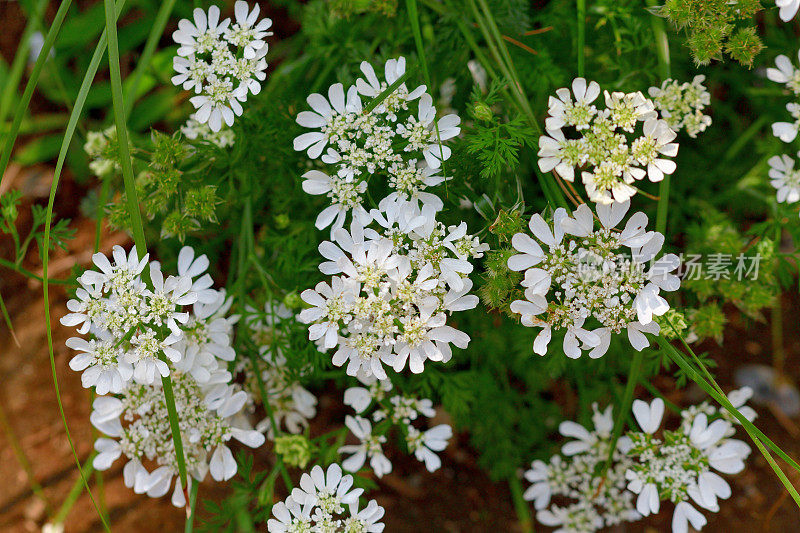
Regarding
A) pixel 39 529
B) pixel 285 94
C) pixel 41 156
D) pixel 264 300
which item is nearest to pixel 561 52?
pixel 285 94

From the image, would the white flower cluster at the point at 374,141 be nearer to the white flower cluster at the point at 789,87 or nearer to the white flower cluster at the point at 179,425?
the white flower cluster at the point at 179,425

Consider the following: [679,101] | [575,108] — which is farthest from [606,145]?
[679,101]

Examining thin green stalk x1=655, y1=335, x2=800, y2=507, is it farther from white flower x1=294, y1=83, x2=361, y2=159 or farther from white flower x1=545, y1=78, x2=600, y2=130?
white flower x1=294, y1=83, x2=361, y2=159

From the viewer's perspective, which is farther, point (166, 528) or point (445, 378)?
point (166, 528)

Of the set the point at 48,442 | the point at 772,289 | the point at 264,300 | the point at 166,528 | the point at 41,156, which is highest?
the point at 41,156

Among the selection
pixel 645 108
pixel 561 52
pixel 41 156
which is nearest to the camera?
pixel 645 108

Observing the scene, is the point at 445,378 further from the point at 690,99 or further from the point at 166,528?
the point at 166,528

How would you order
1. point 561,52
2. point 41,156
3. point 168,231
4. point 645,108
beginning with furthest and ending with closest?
1. point 41,156
2. point 561,52
3. point 168,231
4. point 645,108
